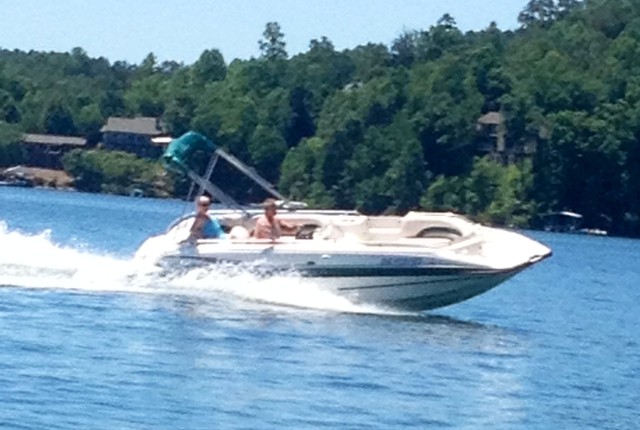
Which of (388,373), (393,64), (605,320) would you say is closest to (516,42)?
(393,64)

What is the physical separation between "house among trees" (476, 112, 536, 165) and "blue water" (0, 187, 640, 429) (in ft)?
236

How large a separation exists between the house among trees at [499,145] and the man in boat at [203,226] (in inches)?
3131

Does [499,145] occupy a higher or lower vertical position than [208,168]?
higher

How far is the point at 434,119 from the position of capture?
110m

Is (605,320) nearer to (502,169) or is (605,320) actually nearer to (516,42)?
(502,169)

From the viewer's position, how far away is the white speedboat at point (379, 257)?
99.0ft

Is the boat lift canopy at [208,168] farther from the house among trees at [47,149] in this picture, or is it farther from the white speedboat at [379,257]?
the house among trees at [47,149]

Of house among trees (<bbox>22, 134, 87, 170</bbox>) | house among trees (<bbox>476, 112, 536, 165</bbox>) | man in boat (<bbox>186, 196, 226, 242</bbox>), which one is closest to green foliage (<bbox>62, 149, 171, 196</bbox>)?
house among trees (<bbox>22, 134, 87, 170</bbox>)

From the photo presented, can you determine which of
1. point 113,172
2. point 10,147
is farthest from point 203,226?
point 10,147

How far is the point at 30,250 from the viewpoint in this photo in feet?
111

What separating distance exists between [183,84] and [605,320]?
109245 millimetres

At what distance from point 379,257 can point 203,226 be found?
107 inches

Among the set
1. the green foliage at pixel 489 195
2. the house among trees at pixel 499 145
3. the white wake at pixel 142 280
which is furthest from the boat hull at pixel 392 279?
the house among trees at pixel 499 145

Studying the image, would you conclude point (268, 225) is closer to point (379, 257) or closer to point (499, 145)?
point (379, 257)
